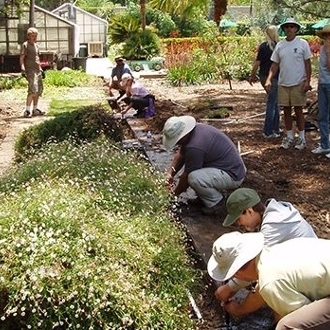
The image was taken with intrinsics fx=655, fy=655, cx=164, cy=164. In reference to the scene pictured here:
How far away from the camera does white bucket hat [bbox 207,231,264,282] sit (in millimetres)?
3248

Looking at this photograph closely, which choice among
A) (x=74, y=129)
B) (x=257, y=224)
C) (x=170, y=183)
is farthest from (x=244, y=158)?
(x=257, y=224)

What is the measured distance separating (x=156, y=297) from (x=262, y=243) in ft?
2.57

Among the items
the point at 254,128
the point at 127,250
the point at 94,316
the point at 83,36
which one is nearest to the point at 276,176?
the point at 254,128

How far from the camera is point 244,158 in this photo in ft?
27.3

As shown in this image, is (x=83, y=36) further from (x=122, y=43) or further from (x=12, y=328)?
(x=12, y=328)

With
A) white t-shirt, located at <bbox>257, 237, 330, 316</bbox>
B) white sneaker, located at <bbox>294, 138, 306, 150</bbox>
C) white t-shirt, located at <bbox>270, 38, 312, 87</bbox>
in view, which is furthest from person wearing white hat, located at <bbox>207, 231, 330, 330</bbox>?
white sneaker, located at <bbox>294, 138, 306, 150</bbox>

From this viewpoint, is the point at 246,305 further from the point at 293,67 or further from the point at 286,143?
the point at 286,143

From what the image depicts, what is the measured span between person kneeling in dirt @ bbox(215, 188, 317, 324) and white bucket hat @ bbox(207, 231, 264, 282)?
272 mm

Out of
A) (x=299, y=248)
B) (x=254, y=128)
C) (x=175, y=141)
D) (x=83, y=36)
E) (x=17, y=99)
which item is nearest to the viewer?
(x=299, y=248)

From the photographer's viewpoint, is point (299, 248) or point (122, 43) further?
point (122, 43)

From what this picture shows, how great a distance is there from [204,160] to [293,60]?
9.97 ft

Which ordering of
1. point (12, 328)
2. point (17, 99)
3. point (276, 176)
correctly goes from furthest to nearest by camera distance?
1. point (17, 99)
2. point (276, 176)
3. point (12, 328)

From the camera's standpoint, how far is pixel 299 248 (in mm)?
3098

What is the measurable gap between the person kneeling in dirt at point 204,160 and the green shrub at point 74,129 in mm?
2537
